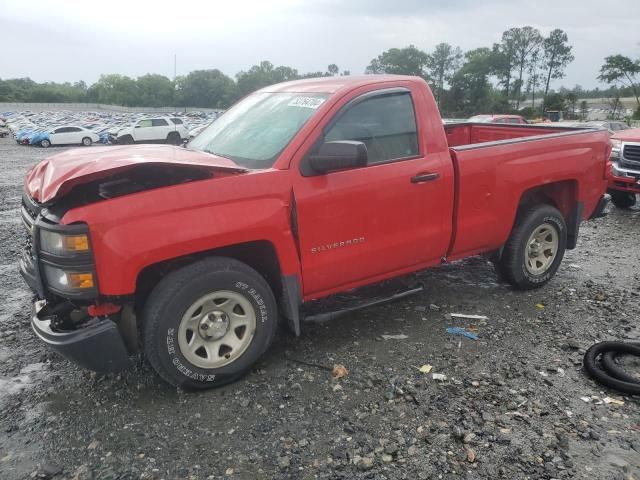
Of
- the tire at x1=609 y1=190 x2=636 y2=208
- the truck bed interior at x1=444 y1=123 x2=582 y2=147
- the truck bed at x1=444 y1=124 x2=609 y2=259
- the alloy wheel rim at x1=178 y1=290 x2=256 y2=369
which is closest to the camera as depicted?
the alloy wheel rim at x1=178 y1=290 x2=256 y2=369

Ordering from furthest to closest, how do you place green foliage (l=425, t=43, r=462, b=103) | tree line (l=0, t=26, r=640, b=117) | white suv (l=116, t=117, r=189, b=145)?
green foliage (l=425, t=43, r=462, b=103)
tree line (l=0, t=26, r=640, b=117)
white suv (l=116, t=117, r=189, b=145)

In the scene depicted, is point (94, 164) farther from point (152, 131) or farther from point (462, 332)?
point (152, 131)

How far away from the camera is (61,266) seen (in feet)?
9.77

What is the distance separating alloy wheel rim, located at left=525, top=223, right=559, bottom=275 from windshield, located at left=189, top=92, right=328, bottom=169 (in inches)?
102

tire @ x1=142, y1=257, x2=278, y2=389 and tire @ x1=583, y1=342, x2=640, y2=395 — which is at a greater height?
tire @ x1=142, y1=257, x2=278, y2=389

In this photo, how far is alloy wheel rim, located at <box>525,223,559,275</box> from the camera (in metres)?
5.09

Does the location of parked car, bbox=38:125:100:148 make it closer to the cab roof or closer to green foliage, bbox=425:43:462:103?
the cab roof

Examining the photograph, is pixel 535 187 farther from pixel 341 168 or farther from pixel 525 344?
pixel 341 168

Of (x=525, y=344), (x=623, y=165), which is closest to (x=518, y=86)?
(x=623, y=165)

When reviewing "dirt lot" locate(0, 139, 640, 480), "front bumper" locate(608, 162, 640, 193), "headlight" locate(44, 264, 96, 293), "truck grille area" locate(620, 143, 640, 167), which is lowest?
"dirt lot" locate(0, 139, 640, 480)

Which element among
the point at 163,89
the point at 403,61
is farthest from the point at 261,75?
the point at 403,61

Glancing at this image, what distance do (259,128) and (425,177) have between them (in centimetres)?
133

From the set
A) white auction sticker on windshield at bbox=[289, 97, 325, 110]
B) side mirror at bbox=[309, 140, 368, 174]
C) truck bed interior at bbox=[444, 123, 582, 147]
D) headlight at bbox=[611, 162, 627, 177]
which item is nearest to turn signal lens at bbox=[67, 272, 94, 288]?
side mirror at bbox=[309, 140, 368, 174]

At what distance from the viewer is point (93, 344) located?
303 centimetres
